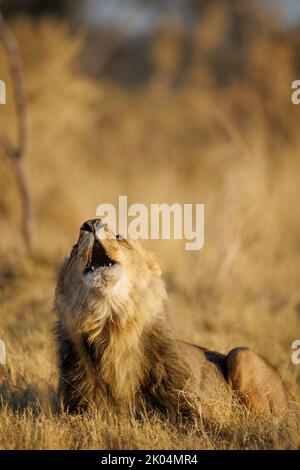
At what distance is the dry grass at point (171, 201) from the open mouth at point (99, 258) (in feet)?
3.10

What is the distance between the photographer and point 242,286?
1146 centimetres

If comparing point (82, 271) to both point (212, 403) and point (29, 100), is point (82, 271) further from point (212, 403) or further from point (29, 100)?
point (29, 100)

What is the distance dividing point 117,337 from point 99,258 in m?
0.51

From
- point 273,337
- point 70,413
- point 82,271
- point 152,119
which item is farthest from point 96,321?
point 152,119

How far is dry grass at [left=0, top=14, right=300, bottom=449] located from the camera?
507cm

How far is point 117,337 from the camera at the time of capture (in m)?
5.19
